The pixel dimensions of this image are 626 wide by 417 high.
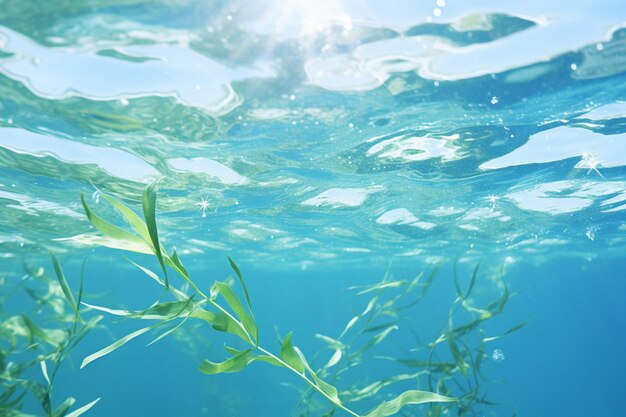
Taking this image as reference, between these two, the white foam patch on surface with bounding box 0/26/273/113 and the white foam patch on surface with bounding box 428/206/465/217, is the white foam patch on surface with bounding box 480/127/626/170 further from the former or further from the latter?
the white foam patch on surface with bounding box 0/26/273/113

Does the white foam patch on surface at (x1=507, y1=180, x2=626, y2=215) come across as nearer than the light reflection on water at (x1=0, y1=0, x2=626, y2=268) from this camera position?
No

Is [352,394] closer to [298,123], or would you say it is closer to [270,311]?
[298,123]

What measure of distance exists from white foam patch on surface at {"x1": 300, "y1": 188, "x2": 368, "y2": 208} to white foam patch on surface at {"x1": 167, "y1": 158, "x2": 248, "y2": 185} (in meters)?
3.37

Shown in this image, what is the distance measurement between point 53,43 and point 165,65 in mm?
1742

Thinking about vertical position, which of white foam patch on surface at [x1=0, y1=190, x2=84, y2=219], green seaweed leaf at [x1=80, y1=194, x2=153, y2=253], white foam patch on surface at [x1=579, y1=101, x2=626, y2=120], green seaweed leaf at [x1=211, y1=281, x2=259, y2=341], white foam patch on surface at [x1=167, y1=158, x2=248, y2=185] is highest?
green seaweed leaf at [x1=80, y1=194, x2=153, y2=253]

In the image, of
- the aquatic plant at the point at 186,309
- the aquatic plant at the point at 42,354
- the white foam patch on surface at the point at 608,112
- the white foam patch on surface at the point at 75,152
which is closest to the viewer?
the aquatic plant at the point at 186,309

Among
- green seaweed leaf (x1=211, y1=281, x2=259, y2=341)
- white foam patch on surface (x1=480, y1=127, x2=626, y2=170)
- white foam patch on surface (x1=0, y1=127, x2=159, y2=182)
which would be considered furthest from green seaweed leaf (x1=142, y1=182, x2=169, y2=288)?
white foam patch on surface (x1=480, y1=127, x2=626, y2=170)

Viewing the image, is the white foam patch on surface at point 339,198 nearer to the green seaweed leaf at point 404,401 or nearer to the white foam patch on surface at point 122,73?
the white foam patch on surface at point 122,73

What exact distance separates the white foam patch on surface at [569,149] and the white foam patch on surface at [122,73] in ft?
25.2

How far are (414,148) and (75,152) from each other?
915cm

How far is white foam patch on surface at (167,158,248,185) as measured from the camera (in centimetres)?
1116

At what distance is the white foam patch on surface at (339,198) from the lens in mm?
14516

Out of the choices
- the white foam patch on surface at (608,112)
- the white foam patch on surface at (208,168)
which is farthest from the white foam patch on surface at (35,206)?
the white foam patch on surface at (608,112)

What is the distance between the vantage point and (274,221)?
19422 mm
